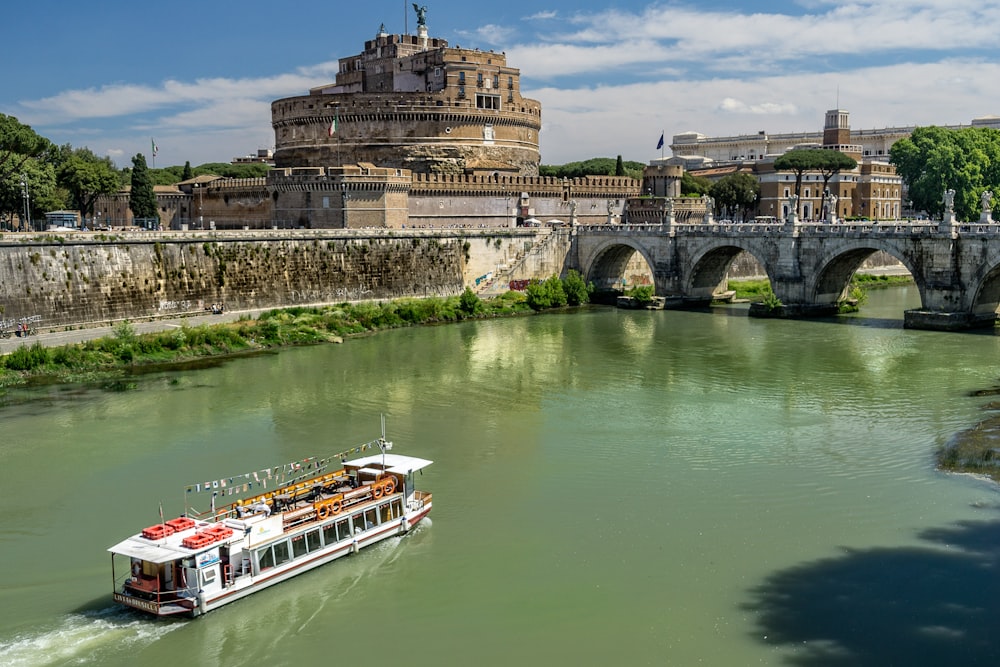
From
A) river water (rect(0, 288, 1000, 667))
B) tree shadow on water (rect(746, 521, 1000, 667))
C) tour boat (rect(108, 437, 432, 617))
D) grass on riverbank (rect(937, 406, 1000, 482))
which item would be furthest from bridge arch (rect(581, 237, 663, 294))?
tree shadow on water (rect(746, 521, 1000, 667))

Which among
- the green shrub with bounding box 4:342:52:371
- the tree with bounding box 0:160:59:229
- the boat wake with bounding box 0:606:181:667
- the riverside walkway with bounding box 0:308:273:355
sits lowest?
the boat wake with bounding box 0:606:181:667

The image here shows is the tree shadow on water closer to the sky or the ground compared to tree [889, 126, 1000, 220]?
closer to the ground

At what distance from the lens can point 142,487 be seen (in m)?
16.3

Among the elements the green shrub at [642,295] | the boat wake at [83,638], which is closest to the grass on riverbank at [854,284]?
the green shrub at [642,295]

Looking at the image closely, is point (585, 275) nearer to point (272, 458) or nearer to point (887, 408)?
point (887, 408)

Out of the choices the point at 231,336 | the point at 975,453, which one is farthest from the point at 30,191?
the point at 975,453

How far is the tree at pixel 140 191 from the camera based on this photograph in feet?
155

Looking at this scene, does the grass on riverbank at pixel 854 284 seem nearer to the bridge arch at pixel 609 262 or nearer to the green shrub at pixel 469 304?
the bridge arch at pixel 609 262

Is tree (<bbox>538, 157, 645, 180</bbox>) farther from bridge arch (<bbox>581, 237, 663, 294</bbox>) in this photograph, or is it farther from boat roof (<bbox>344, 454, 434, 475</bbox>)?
boat roof (<bbox>344, 454, 434, 475</bbox>)

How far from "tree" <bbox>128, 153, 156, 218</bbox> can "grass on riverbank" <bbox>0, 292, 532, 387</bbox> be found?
1630cm

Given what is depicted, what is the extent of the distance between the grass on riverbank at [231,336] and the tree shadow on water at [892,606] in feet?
61.7

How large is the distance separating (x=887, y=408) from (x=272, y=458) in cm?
1278

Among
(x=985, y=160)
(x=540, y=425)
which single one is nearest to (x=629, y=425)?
(x=540, y=425)

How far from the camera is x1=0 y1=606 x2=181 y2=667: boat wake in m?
10.9
